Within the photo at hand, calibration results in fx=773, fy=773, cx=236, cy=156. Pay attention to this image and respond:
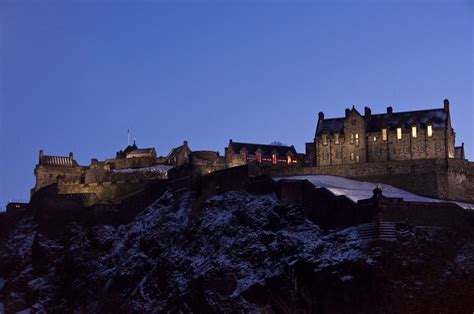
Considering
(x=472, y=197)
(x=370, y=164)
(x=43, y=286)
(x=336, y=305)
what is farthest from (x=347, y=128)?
(x=43, y=286)

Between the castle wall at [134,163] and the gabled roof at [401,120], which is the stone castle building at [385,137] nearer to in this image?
the gabled roof at [401,120]

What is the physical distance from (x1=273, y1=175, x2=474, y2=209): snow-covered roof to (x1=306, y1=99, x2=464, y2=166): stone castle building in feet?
18.5

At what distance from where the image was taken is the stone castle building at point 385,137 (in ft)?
264

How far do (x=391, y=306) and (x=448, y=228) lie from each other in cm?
1063

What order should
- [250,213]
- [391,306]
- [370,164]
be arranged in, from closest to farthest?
[391,306]
[250,213]
[370,164]

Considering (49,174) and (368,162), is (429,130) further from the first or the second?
(49,174)

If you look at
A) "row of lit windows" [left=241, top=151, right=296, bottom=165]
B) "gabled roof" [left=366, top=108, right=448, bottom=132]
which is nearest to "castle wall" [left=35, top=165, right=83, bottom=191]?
"row of lit windows" [left=241, top=151, right=296, bottom=165]

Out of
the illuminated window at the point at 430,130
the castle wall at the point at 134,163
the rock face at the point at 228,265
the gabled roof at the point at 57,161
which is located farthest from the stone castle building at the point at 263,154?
the illuminated window at the point at 430,130

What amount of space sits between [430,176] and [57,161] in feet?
193

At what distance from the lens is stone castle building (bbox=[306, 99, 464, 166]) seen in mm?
80500

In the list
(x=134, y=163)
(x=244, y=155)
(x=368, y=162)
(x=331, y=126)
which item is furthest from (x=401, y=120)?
(x=134, y=163)

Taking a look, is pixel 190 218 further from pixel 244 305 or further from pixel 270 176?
pixel 244 305

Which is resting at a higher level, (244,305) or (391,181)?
(391,181)

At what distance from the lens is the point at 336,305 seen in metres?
61.1
